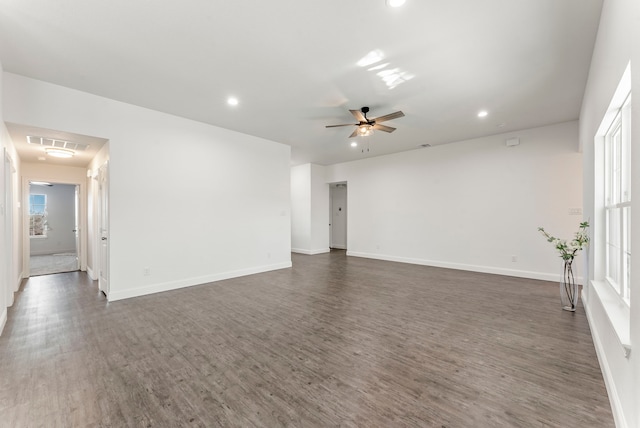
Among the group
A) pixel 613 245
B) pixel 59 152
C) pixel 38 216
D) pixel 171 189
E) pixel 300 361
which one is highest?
pixel 59 152

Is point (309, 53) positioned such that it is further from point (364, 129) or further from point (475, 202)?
point (475, 202)

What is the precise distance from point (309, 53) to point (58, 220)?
35.5 feet

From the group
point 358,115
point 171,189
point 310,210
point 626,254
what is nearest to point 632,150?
point 626,254

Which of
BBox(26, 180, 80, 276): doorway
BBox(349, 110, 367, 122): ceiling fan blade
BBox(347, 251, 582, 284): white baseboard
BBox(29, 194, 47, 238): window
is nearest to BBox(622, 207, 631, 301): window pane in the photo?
BBox(349, 110, 367, 122): ceiling fan blade

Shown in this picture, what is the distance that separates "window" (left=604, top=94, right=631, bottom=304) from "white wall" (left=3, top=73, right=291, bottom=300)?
5389mm

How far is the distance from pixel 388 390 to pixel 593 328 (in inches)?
98.9

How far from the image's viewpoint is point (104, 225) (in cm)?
452

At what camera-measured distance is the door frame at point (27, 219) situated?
5.39m

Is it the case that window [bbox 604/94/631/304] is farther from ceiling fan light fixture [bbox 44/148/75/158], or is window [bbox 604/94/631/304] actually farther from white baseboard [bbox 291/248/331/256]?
ceiling fan light fixture [bbox 44/148/75/158]

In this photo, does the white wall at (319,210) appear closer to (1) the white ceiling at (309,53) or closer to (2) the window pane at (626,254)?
(1) the white ceiling at (309,53)

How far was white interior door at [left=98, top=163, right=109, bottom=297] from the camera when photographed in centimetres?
417

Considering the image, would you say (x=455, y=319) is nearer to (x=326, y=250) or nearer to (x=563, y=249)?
(x=563, y=249)

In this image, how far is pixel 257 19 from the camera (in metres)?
2.41

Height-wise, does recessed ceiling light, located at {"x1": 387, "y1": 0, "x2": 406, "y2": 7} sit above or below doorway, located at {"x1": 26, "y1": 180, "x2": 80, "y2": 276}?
above
